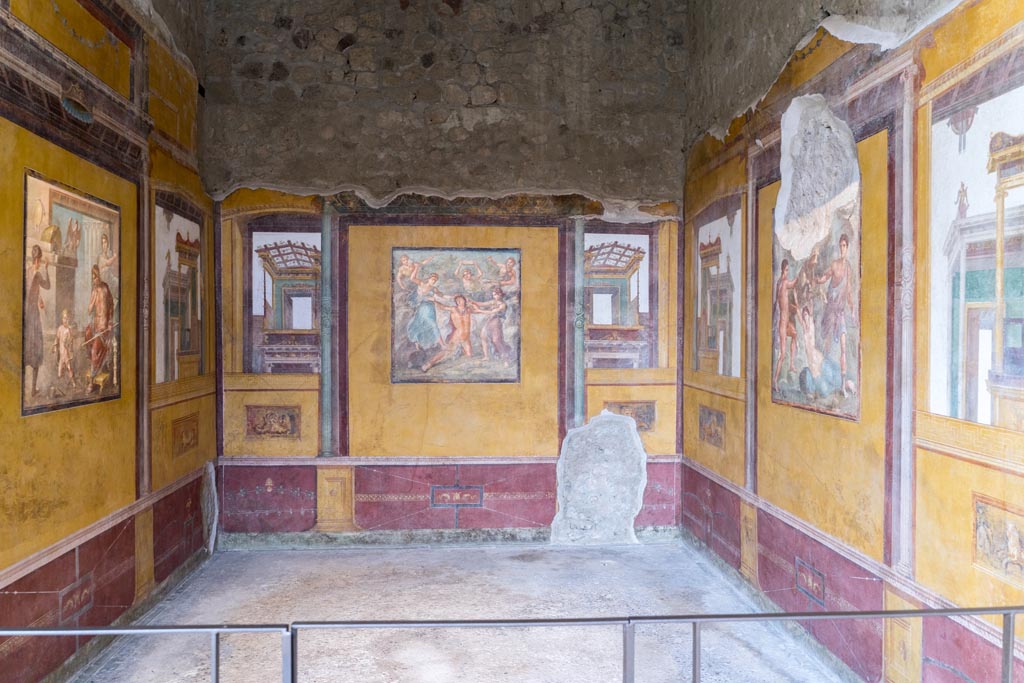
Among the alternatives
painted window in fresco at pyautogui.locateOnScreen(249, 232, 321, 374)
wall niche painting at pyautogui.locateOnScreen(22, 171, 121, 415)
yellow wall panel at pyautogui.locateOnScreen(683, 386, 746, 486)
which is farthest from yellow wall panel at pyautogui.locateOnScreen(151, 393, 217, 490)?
yellow wall panel at pyautogui.locateOnScreen(683, 386, 746, 486)

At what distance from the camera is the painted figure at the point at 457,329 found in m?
5.61

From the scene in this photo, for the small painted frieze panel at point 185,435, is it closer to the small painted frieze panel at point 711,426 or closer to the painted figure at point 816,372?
the small painted frieze panel at point 711,426

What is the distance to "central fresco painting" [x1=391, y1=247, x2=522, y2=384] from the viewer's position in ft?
18.3

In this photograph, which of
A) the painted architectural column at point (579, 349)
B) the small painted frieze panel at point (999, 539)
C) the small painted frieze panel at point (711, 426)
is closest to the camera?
the small painted frieze panel at point (999, 539)

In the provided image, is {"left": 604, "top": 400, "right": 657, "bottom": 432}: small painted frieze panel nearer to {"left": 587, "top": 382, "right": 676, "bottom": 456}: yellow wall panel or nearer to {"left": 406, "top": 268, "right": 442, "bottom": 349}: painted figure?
{"left": 587, "top": 382, "right": 676, "bottom": 456}: yellow wall panel

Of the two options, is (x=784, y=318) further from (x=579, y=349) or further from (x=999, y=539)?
(x=579, y=349)

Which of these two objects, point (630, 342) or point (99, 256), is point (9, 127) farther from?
point (630, 342)

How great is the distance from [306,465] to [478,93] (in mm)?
3380

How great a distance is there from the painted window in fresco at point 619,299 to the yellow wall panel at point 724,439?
1.79 feet

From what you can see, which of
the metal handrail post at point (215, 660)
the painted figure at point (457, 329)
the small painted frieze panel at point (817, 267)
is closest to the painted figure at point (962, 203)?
the small painted frieze panel at point (817, 267)

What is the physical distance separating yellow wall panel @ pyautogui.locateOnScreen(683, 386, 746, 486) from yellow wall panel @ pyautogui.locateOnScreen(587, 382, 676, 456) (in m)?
0.11

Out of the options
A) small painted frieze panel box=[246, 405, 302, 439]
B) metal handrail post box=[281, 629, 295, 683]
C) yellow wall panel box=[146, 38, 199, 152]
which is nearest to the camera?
metal handrail post box=[281, 629, 295, 683]

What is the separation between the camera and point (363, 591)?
457 centimetres

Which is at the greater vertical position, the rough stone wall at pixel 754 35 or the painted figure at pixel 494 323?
the rough stone wall at pixel 754 35
